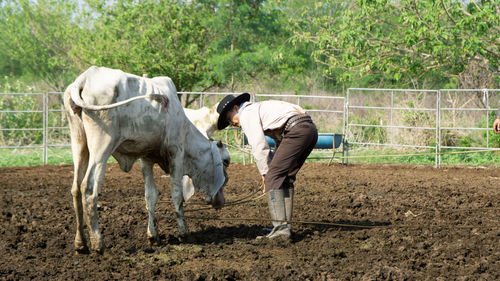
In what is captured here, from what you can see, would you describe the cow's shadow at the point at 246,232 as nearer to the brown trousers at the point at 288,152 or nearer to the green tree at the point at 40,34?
the brown trousers at the point at 288,152

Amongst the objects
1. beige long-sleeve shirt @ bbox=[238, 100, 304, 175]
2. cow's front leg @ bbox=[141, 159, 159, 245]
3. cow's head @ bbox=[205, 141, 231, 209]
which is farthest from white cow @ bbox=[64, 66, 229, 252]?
beige long-sleeve shirt @ bbox=[238, 100, 304, 175]

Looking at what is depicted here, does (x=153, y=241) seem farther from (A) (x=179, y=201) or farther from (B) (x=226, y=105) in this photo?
(B) (x=226, y=105)

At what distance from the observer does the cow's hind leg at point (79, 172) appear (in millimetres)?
5207

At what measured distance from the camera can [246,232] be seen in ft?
20.8

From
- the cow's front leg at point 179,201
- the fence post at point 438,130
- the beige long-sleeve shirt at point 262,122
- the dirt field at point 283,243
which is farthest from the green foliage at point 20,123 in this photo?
the beige long-sleeve shirt at point 262,122

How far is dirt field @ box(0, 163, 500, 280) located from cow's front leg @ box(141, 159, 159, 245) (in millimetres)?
125

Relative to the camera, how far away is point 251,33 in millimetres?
24844

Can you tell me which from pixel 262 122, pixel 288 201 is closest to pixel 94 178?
pixel 262 122

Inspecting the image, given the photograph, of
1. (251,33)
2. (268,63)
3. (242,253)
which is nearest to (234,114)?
(242,253)

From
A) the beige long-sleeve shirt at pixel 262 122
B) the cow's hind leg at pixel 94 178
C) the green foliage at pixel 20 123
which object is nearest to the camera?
the cow's hind leg at pixel 94 178

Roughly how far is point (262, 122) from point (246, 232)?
4.15ft

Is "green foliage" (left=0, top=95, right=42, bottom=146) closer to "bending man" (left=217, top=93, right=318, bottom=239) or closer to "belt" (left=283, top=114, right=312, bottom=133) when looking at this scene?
"bending man" (left=217, top=93, right=318, bottom=239)

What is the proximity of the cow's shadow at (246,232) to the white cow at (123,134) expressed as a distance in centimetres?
21

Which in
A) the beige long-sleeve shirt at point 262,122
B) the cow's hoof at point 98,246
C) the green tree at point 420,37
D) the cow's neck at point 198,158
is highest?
the green tree at point 420,37
